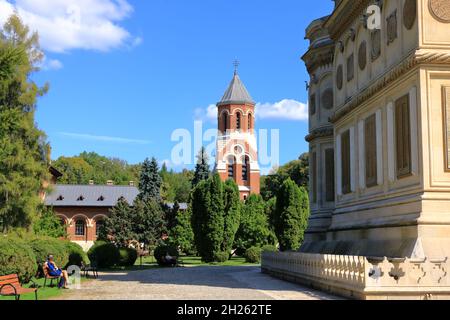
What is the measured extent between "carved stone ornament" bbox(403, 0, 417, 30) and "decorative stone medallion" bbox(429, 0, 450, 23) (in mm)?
503

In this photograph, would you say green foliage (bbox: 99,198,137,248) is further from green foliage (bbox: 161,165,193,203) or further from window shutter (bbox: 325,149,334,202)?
green foliage (bbox: 161,165,193,203)

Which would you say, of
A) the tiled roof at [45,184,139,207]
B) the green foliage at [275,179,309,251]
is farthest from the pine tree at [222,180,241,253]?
the tiled roof at [45,184,139,207]

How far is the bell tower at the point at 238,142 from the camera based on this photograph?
87938 mm

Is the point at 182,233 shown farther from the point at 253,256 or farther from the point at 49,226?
the point at 49,226

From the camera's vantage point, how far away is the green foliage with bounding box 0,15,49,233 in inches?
1391

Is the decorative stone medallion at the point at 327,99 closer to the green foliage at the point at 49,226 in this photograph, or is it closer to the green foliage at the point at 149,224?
the green foliage at the point at 149,224

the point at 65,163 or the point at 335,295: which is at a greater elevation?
the point at 65,163

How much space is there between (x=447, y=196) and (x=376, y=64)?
6.31 m

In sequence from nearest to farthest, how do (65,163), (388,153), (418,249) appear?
(418,249), (388,153), (65,163)

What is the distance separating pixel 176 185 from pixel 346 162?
357 feet

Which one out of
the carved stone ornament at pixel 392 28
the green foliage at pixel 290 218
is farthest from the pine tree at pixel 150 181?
the carved stone ornament at pixel 392 28
